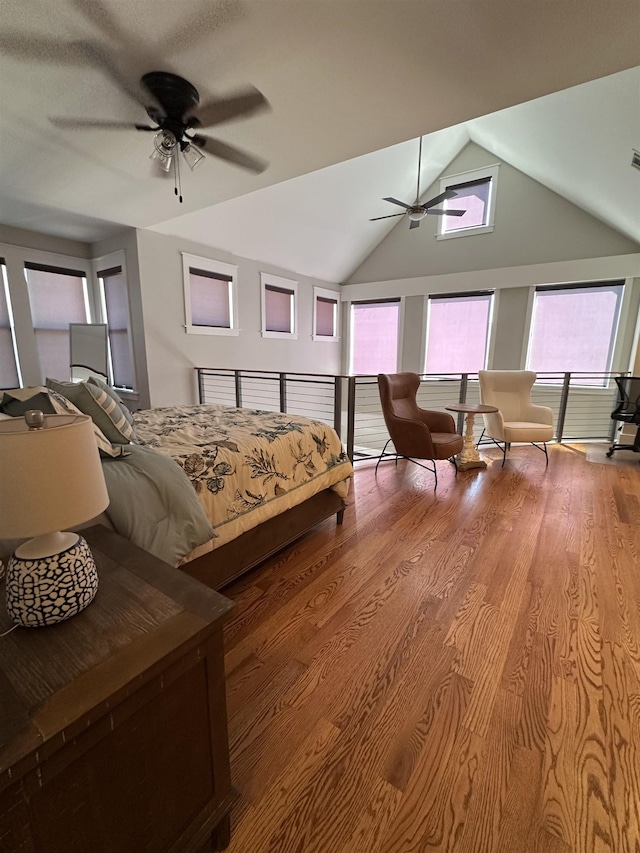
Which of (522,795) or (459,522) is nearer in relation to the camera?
(522,795)

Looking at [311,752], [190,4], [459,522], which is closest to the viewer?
[311,752]

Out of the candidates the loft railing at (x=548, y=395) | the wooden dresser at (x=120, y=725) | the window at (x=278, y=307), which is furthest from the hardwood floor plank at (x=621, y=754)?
the window at (x=278, y=307)

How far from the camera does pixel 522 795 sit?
3.43 ft

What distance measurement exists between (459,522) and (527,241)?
5.01m

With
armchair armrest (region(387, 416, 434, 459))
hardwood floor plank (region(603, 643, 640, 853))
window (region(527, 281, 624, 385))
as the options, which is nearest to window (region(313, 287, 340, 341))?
window (region(527, 281, 624, 385))

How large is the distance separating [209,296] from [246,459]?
12.5 feet

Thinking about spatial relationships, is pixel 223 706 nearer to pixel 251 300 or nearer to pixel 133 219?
pixel 133 219

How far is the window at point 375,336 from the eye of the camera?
7117 millimetres

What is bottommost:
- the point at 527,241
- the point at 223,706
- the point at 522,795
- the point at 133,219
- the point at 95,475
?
the point at 522,795

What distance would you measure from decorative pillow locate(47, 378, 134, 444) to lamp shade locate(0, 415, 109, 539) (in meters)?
0.90

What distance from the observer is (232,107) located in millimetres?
2047

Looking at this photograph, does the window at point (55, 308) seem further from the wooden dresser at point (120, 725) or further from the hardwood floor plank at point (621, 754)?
the hardwood floor plank at point (621, 754)

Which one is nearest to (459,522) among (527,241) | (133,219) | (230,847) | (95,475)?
(230,847)

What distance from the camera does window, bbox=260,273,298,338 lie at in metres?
5.80
